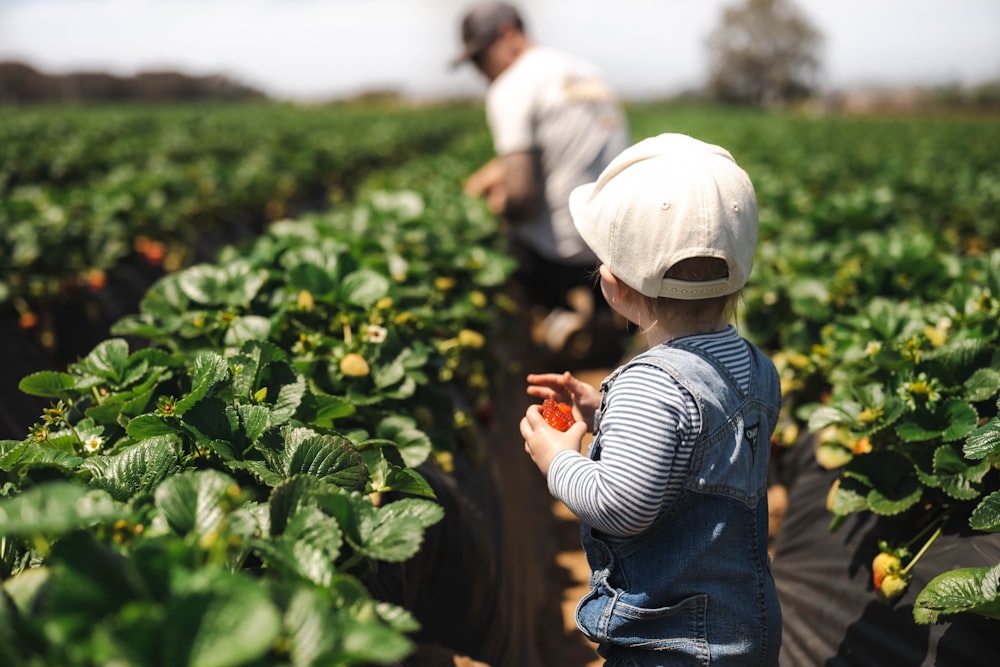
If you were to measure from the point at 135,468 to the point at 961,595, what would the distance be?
5.12ft

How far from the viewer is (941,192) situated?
6844 millimetres

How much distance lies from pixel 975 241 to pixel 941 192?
1420mm

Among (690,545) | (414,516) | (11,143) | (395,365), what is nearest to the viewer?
(414,516)

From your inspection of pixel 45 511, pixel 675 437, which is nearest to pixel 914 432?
pixel 675 437

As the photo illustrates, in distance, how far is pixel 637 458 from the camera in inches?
52.8

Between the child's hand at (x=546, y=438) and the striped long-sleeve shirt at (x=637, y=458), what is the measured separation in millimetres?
74

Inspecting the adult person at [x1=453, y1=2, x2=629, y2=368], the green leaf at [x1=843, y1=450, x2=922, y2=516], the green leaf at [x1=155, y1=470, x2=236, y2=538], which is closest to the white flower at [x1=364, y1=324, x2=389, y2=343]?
the green leaf at [x1=155, y1=470, x2=236, y2=538]

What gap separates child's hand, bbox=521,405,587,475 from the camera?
1502 mm

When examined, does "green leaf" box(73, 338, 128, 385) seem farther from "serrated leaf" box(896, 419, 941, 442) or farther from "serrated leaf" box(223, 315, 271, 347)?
A: "serrated leaf" box(896, 419, 941, 442)

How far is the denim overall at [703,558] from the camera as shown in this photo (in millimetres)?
1434

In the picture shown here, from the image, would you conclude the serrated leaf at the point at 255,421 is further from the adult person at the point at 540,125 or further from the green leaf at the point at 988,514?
the adult person at the point at 540,125

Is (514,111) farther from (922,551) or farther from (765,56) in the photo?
(765,56)

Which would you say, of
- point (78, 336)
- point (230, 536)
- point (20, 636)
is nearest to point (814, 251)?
point (230, 536)

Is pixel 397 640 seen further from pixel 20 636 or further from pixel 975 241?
pixel 975 241
